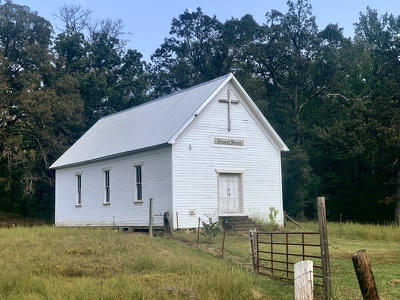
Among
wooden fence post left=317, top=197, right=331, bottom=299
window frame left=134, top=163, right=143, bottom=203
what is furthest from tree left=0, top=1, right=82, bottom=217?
wooden fence post left=317, top=197, right=331, bottom=299

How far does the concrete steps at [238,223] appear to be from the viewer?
78.5 feet

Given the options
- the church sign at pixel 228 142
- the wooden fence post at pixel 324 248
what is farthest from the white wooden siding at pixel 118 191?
the wooden fence post at pixel 324 248

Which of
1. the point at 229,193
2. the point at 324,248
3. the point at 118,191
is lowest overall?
the point at 324,248

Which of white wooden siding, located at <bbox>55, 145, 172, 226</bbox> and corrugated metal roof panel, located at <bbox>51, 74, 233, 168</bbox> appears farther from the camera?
corrugated metal roof panel, located at <bbox>51, 74, 233, 168</bbox>

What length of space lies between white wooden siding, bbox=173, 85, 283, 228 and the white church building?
0.15 ft

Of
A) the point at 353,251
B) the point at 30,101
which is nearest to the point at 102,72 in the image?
the point at 30,101

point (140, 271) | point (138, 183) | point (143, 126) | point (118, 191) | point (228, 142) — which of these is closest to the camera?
point (140, 271)

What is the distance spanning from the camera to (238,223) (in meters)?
24.3

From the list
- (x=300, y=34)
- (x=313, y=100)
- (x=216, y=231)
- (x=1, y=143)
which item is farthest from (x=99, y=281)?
(x=313, y=100)

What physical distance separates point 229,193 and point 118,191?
5.97m

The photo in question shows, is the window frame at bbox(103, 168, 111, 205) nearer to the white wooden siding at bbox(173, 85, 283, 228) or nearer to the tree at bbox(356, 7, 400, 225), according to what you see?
the white wooden siding at bbox(173, 85, 283, 228)

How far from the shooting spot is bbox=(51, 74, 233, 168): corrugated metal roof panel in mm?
25141

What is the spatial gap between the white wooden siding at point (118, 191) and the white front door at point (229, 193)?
2.81 m

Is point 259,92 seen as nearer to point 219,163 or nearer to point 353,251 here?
point 219,163
